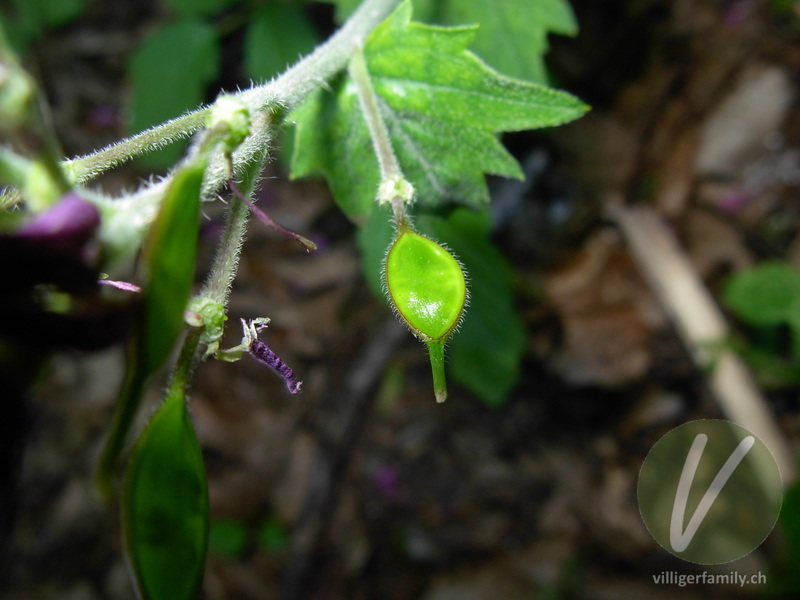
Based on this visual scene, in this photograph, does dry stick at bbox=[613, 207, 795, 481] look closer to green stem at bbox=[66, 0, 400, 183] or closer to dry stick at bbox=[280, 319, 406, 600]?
dry stick at bbox=[280, 319, 406, 600]

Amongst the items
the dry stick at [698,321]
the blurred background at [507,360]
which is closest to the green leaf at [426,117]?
the blurred background at [507,360]

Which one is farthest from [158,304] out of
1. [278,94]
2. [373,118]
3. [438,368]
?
[373,118]

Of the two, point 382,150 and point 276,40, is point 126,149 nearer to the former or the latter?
point 382,150

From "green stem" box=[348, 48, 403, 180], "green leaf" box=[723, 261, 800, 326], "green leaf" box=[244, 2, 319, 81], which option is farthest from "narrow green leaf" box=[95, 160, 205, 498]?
"green leaf" box=[723, 261, 800, 326]

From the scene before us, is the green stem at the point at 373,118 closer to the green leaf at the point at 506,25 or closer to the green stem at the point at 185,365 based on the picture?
the green stem at the point at 185,365

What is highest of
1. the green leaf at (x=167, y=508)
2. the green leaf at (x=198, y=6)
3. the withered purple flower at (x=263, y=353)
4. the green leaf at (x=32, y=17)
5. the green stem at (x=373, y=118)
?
the green leaf at (x=32, y=17)
